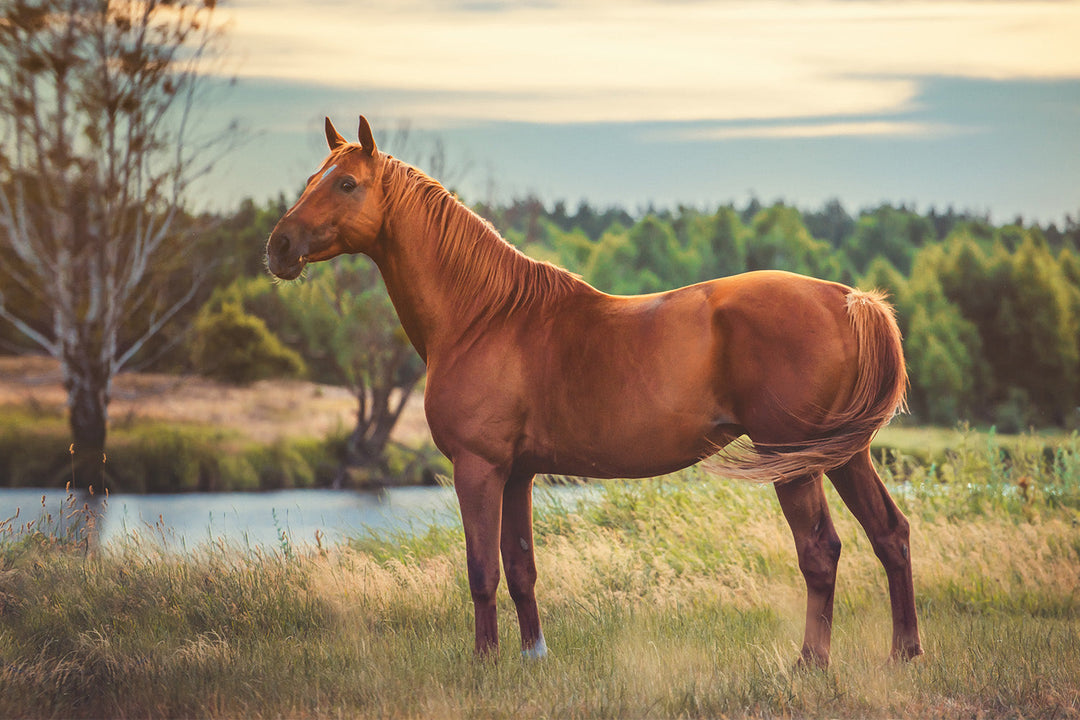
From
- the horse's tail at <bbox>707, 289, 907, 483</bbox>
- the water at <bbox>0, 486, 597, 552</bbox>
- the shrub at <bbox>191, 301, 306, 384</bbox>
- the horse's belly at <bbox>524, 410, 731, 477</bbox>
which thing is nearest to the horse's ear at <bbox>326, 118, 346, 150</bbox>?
the horse's belly at <bbox>524, 410, 731, 477</bbox>

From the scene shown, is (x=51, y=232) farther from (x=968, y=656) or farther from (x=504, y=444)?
(x=968, y=656)

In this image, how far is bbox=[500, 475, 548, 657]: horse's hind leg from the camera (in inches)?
197

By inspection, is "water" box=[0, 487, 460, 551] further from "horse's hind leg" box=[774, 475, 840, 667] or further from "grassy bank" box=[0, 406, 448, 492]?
"horse's hind leg" box=[774, 475, 840, 667]

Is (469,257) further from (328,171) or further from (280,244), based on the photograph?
(280,244)

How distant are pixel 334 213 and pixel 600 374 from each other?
1.63 metres

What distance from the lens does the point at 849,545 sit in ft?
26.0

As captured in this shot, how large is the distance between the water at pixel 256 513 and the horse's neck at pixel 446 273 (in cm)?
238

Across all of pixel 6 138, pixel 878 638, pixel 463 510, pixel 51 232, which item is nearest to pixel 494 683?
pixel 463 510

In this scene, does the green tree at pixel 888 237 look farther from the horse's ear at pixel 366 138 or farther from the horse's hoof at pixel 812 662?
the horse's ear at pixel 366 138

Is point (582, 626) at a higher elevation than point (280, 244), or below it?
below

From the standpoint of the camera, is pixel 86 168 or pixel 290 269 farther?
pixel 86 168

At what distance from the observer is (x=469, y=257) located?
504 centimetres

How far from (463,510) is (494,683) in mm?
860

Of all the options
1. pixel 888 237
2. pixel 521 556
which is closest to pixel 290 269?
pixel 521 556
